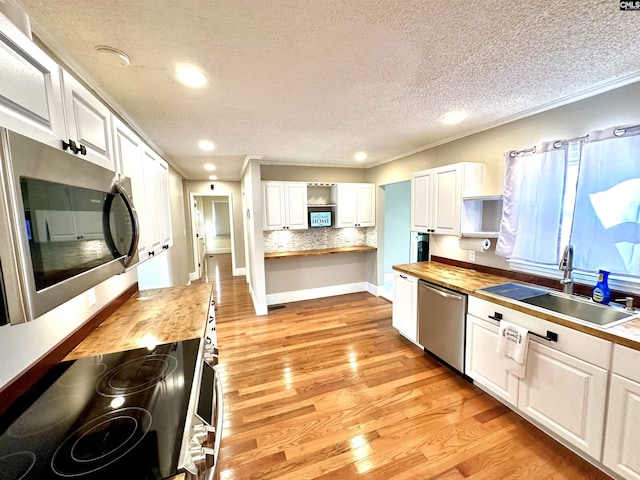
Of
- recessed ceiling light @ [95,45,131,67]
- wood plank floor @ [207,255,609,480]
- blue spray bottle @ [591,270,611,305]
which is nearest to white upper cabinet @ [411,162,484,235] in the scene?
blue spray bottle @ [591,270,611,305]

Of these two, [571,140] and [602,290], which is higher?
[571,140]

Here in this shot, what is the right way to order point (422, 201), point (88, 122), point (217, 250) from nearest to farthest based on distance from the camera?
point (88, 122) → point (422, 201) → point (217, 250)

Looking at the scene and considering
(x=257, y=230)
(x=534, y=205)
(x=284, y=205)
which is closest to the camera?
(x=534, y=205)

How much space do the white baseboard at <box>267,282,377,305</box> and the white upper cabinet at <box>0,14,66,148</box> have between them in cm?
399

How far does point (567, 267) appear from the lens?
6.56ft

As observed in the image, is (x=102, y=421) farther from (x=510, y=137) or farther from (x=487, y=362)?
(x=510, y=137)

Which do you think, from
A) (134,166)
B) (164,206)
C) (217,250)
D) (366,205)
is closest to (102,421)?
(134,166)

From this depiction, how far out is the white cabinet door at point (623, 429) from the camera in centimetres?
137

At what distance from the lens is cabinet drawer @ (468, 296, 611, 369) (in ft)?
4.86

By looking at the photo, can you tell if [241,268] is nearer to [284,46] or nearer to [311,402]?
[311,402]

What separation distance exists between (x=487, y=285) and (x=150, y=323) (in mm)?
2746

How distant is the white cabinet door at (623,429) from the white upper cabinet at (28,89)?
9.11ft

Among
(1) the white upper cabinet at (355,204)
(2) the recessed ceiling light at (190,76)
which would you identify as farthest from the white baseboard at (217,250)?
(2) the recessed ceiling light at (190,76)

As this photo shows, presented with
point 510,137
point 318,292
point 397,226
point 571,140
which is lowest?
point 318,292
